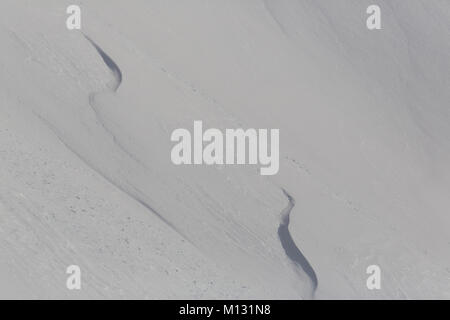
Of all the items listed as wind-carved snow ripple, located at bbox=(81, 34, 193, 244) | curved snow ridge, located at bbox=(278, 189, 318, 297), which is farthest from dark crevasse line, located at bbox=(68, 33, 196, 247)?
curved snow ridge, located at bbox=(278, 189, 318, 297)

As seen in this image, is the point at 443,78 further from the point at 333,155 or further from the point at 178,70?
the point at 178,70

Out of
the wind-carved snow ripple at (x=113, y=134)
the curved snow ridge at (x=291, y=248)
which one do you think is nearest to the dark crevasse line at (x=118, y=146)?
the wind-carved snow ripple at (x=113, y=134)

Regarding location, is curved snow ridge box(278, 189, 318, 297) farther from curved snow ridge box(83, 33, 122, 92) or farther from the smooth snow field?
curved snow ridge box(83, 33, 122, 92)

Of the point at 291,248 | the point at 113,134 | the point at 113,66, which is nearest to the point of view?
the point at 291,248

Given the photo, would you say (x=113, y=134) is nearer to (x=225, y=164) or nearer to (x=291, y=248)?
(x=225, y=164)

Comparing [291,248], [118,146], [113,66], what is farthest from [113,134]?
[291,248]
